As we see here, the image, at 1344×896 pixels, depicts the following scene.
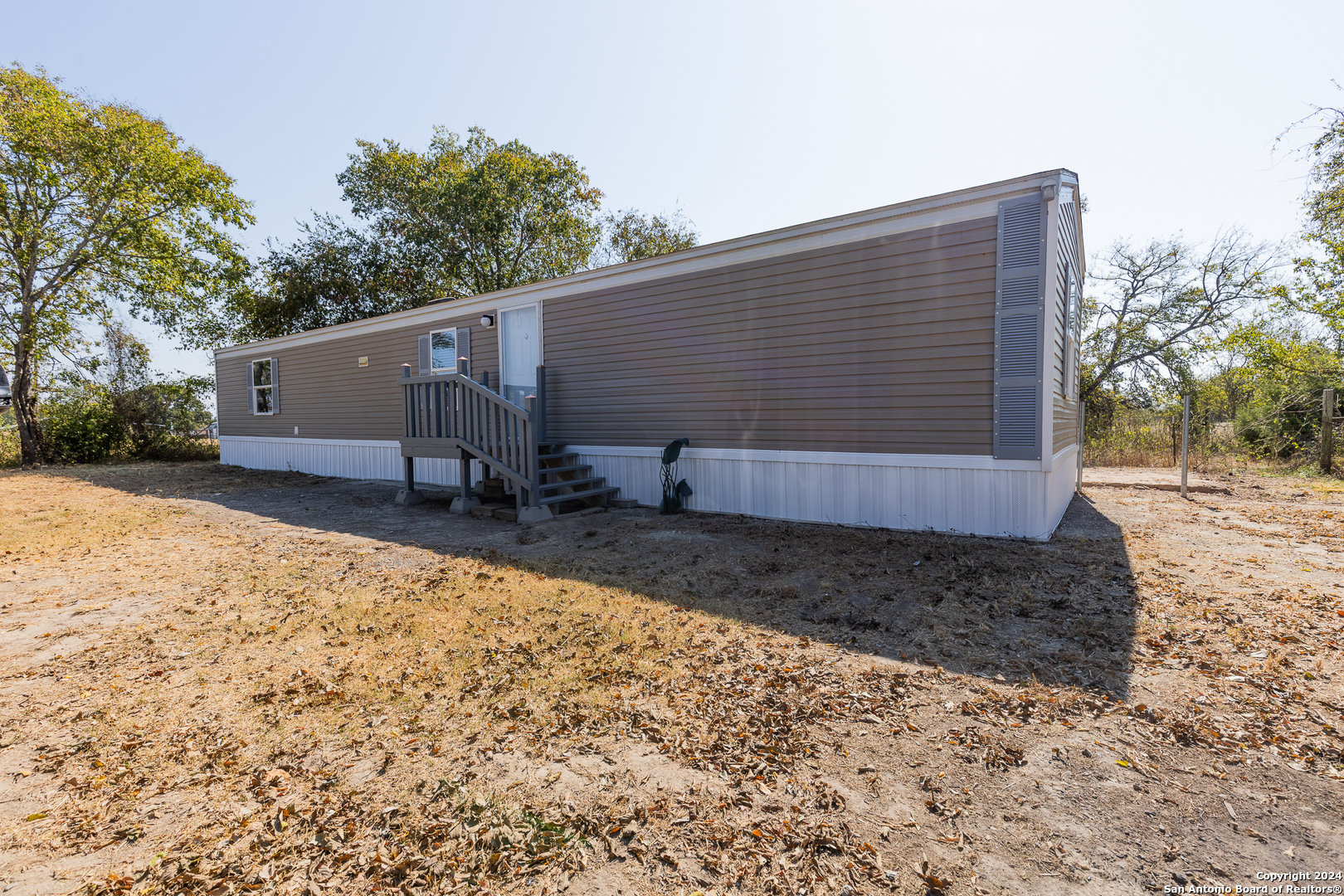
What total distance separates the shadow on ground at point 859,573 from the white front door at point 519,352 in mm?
2137

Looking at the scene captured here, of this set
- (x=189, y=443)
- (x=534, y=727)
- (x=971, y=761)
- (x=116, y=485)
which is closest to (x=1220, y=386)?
(x=971, y=761)

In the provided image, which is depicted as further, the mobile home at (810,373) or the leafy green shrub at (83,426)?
the leafy green shrub at (83,426)

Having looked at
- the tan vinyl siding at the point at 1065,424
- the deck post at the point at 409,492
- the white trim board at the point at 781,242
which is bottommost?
the deck post at the point at 409,492

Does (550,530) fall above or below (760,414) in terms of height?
below

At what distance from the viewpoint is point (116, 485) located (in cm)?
1082

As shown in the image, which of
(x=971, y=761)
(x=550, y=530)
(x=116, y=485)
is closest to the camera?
(x=971, y=761)

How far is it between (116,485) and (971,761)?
14144 millimetres

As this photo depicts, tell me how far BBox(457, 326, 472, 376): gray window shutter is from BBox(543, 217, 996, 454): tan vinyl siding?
197 centimetres

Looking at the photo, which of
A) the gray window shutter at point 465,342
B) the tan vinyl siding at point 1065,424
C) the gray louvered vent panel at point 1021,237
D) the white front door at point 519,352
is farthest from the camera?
the gray window shutter at point 465,342

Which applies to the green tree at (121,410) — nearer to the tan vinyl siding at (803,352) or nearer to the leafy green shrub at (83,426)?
the leafy green shrub at (83,426)

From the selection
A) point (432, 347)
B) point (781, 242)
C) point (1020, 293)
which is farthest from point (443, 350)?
point (1020, 293)

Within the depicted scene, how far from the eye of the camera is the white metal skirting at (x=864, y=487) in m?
5.62

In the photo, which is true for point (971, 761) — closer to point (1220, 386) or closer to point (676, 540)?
point (676, 540)

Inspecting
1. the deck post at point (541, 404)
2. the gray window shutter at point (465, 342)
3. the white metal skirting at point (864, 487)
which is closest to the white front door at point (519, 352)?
the deck post at point (541, 404)
